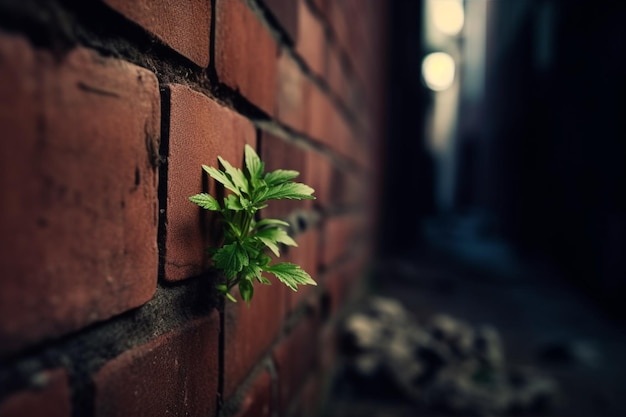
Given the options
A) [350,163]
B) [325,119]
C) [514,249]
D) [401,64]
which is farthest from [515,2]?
[325,119]

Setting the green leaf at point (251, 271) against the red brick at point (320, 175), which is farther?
the red brick at point (320, 175)

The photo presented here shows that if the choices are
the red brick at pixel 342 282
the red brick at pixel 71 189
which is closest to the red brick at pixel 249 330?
the red brick at pixel 71 189

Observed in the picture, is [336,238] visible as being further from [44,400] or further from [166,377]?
[44,400]

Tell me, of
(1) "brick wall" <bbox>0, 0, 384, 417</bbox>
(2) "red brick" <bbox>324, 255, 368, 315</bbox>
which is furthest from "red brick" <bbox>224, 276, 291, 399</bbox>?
(2) "red brick" <bbox>324, 255, 368, 315</bbox>

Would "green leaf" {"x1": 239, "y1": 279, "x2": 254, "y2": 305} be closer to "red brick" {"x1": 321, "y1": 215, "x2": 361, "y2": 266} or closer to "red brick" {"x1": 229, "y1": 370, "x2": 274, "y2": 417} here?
"red brick" {"x1": 229, "y1": 370, "x2": 274, "y2": 417}

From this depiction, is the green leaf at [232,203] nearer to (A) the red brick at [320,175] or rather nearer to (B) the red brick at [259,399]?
(B) the red brick at [259,399]

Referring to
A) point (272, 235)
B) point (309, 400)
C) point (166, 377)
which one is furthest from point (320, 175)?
point (166, 377)
